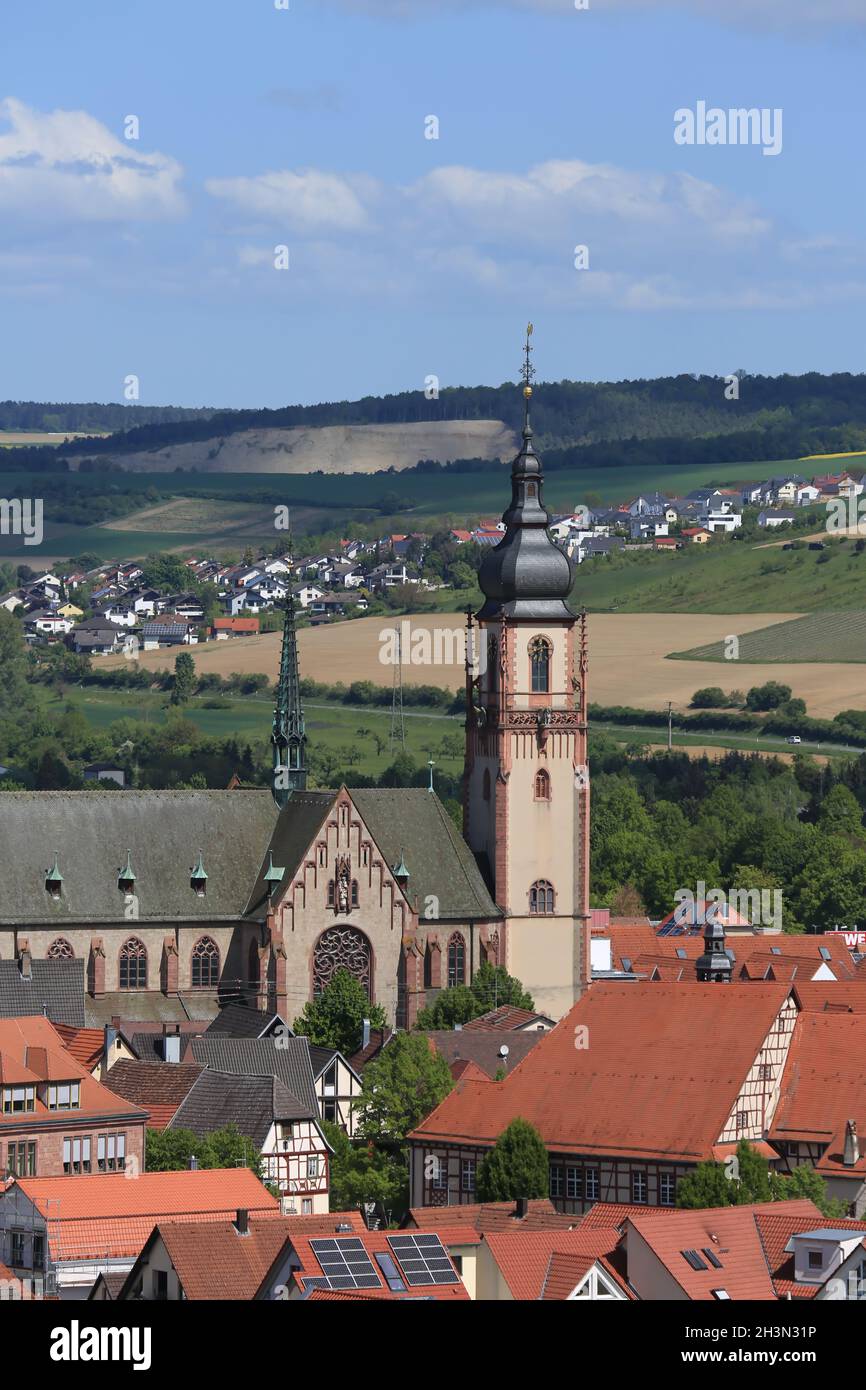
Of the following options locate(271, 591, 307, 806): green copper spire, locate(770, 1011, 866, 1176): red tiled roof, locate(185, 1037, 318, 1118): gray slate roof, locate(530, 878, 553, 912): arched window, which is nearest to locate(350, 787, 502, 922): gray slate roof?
locate(530, 878, 553, 912): arched window

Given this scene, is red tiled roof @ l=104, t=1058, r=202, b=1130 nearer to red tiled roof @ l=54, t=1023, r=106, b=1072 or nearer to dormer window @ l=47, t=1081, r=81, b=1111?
red tiled roof @ l=54, t=1023, r=106, b=1072

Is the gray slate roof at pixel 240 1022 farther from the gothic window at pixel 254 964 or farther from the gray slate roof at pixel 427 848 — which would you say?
the gray slate roof at pixel 427 848

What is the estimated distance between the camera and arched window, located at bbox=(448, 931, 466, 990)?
9425cm

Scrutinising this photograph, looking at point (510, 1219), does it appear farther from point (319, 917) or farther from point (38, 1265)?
point (319, 917)

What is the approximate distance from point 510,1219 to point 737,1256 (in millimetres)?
9813

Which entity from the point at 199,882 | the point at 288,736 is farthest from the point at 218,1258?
the point at 288,736

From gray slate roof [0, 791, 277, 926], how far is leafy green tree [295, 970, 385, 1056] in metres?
4.91

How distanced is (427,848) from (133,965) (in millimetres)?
10662

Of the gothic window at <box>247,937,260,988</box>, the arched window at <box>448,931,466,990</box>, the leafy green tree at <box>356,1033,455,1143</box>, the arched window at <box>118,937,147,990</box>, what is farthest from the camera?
the arched window at <box>448,931,466,990</box>

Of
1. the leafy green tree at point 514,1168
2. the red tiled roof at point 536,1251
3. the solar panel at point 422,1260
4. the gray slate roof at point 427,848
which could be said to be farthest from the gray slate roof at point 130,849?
the solar panel at point 422,1260

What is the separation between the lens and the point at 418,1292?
42.6 meters
